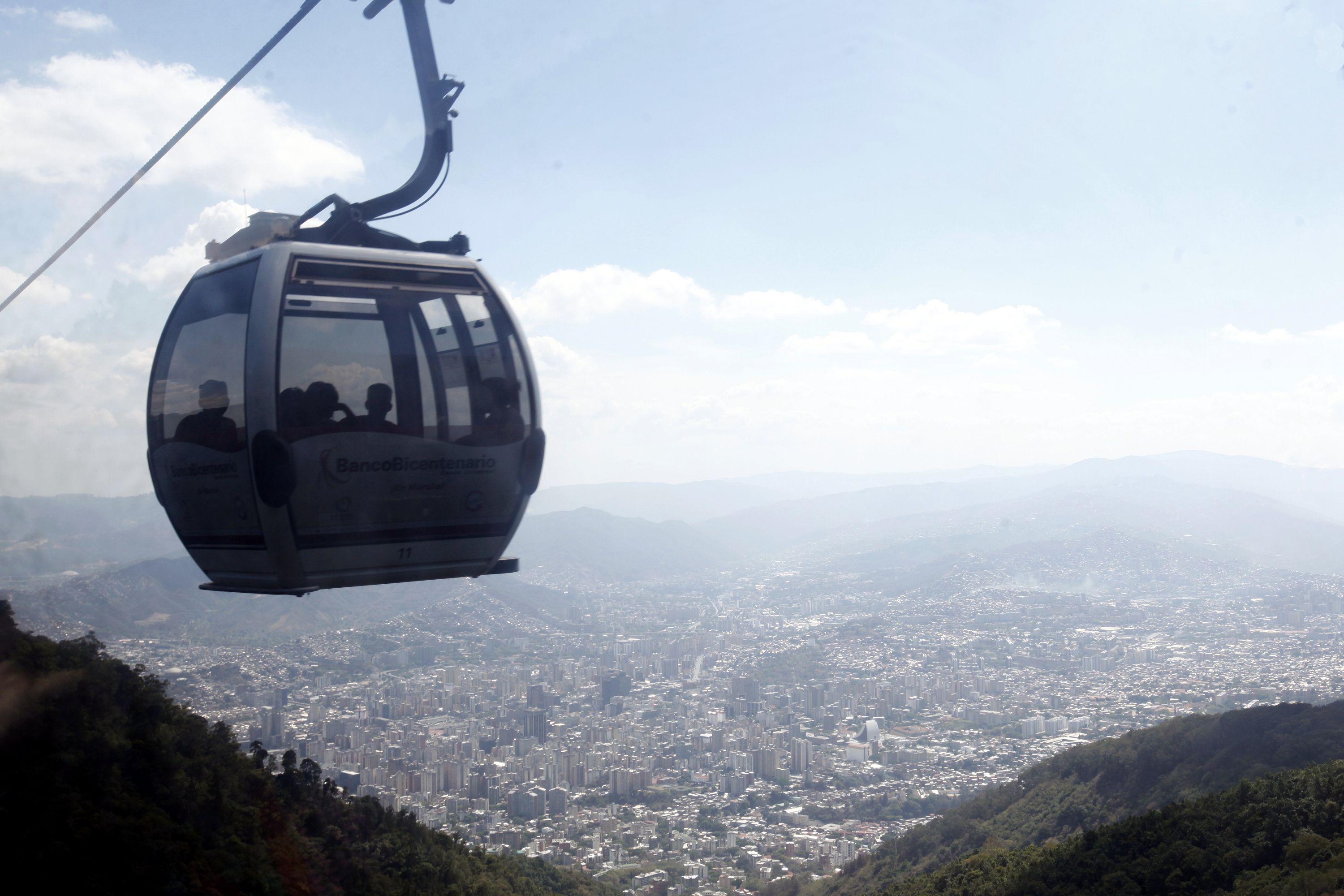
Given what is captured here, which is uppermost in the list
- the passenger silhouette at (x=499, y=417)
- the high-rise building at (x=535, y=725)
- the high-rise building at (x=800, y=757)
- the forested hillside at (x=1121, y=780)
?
the passenger silhouette at (x=499, y=417)

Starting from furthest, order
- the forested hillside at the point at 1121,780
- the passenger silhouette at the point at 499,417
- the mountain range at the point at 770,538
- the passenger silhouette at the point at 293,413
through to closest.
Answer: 1. the mountain range at the point at 770,538
2. the forested hillside at the point at 1121,780
3. the passenger silhouette at the point at 499,417
4. the passenger silhouette at the point at 293,413


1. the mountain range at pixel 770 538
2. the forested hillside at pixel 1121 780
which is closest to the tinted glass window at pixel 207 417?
the mountain range at pixel 770 538

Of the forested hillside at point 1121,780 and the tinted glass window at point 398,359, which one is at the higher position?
the tinted glass window at point 398,359

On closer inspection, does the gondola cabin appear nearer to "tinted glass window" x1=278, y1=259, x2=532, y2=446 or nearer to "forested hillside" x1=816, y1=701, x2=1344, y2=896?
"tinted glass window" x1=278, y1=259, x2=532, y2=446

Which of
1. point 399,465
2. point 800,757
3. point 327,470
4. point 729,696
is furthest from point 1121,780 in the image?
point 729,696

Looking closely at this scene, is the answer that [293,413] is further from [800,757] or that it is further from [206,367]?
[800,757]

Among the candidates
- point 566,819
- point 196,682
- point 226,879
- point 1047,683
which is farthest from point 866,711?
point 226,879

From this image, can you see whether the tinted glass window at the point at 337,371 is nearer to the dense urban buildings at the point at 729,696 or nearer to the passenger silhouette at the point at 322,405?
the passenger silhouette at the point at 322,405
